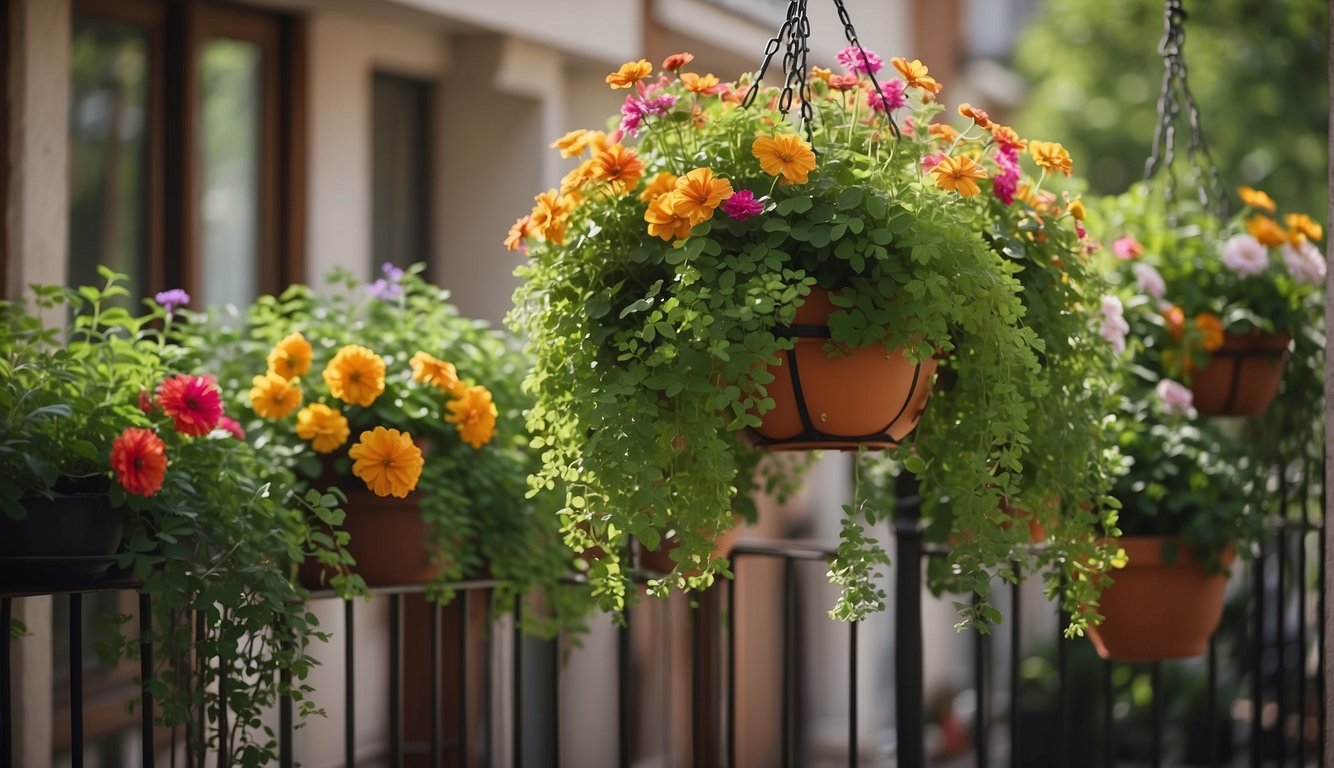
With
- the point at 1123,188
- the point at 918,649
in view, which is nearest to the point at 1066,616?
the point at 918,649

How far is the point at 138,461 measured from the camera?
2008 mm

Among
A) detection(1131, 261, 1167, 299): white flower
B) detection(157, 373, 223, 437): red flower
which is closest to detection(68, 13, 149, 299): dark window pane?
detection(157, 373, 223, 437): red flower

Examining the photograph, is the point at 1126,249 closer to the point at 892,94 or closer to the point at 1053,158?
the point at 1053,158

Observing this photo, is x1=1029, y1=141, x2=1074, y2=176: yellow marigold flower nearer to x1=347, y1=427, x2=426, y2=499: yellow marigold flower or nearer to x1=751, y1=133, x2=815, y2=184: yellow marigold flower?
x1=751, y1=133, x2=815, y2=184: yellow marigold flower

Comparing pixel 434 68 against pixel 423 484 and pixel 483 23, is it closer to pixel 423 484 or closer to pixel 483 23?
pixel 483 23

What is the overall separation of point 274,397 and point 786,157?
1.02 meters

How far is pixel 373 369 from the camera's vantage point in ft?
7.94

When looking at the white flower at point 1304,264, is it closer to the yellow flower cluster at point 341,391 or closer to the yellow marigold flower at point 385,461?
the yellow flower cluster at point 341,391

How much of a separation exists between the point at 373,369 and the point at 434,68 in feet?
7.39

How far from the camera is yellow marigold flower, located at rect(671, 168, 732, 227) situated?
190cm

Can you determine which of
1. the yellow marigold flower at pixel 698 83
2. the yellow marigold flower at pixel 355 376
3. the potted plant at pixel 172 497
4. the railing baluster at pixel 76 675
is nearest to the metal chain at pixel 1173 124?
the yellow marigold flower at pixel 698 83

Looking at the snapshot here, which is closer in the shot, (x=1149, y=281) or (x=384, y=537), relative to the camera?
(x=384, y=537)

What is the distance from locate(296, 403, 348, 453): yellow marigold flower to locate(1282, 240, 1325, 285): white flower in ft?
6.21

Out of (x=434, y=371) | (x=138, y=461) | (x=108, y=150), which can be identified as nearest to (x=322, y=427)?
(x=434, y=371)
